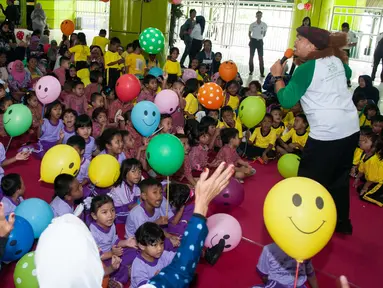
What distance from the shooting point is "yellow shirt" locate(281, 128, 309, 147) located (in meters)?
4.85

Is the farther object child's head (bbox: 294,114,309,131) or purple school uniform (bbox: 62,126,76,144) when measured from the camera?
child's head (bbox: 294,114,309,131)

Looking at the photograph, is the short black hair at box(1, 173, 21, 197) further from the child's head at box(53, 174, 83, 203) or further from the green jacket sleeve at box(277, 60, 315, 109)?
the green jacket sleeve at box(277, 60, 315, 109)

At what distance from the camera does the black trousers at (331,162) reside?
274 cm

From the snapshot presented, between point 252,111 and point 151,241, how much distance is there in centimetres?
262

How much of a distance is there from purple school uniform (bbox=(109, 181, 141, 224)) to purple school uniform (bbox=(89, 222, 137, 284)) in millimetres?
546

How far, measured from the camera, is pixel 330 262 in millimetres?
2959

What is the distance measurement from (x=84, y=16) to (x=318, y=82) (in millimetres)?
17159

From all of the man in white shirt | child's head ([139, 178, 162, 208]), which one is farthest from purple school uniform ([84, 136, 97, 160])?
the man in white shirt

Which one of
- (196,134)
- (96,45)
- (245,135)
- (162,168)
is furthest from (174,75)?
(162,168)

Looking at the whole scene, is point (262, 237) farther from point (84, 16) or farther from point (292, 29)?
point (84, 16)

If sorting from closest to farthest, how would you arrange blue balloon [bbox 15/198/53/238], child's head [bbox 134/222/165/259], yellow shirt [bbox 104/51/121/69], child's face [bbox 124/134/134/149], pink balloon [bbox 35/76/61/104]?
1. child's head [bbox 134/222/165/259]
2. blue balloon [bbox 15/198/53/238]
3. child's face [bbox 124/134/134/149]
4. pink balloon [bbox 35/76/61/104]
5. yellow shirt [bbox 104/51/121/69]

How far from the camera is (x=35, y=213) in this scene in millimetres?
2682

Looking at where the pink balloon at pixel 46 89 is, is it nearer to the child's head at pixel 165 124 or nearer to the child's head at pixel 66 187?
the child's head at pixel 165 124

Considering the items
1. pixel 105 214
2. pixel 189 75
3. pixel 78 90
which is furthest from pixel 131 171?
pixel 189 75
